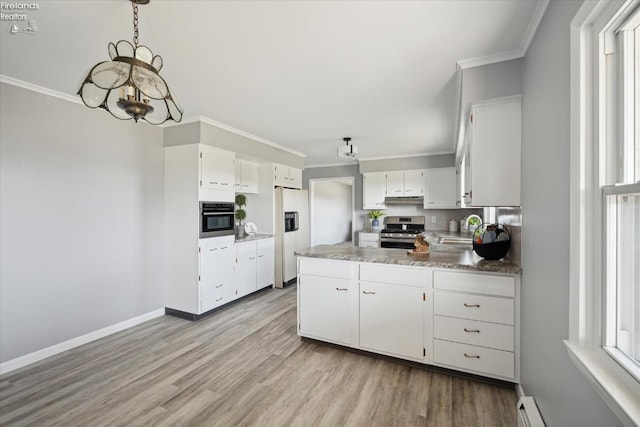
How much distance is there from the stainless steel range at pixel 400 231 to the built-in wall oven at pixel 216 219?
2.93m

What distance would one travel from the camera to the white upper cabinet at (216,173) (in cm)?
337

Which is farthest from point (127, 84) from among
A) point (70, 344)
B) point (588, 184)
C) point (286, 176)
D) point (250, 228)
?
point (286, 176)

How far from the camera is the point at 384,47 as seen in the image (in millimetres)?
1894

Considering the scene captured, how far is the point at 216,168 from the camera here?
3.54 m

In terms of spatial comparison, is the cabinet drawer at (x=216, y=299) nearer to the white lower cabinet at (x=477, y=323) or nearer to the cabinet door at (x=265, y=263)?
the cabinet door at (x=265, y=263)

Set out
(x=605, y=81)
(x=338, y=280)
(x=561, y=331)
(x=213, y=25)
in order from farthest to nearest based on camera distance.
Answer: (x=338, y=280) → (x=213, y=25) → (x=561, y=331) → (x=605, y=81)

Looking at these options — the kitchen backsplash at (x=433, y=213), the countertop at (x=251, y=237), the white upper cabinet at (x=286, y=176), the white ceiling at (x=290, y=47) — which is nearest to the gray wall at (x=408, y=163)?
the kitchen backsplash at (x=433, y=213)

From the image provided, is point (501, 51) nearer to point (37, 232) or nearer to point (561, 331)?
point (561, 331)

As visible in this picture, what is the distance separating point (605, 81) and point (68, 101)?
3.88 meters

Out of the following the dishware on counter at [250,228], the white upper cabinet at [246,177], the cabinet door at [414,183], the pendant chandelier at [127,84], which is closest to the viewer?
the pendant chandelier at [127,84]

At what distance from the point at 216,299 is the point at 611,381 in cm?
359

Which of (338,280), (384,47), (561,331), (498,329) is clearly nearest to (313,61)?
(384,47)

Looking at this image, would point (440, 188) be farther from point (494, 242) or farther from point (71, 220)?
point (71, 220)

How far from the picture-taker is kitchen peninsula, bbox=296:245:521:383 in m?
2.02
